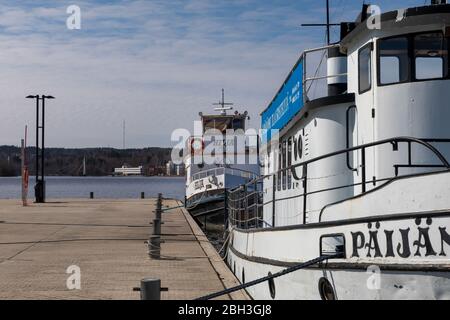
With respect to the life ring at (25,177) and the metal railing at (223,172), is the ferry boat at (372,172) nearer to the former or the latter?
the metal railing at (223,172)

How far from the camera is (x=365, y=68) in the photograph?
884cm

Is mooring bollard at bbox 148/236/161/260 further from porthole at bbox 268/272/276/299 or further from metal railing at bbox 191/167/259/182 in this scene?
metal railing at bbox 191/167/259/182

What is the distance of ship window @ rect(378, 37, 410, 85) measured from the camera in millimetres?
8250

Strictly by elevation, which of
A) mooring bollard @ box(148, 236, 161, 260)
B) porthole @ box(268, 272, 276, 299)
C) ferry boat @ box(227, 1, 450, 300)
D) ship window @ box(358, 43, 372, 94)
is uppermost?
Answer: ship window @ box(358, 43, 372, 94)

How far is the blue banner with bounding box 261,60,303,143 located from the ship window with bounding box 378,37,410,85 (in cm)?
248

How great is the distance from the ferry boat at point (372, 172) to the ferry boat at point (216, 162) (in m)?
18.2

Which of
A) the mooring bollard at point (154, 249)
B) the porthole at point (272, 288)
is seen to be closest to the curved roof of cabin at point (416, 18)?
the porthole at point (272, 288)

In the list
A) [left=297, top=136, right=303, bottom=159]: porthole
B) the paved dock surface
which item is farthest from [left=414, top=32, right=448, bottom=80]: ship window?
the paved dock surface

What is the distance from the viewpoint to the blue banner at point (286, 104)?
36.5 feet

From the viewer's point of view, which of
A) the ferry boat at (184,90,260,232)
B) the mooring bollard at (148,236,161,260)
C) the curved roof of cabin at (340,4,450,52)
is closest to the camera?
the curved roof of cabin at (340,4,450,52)

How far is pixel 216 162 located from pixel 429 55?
1074 inches

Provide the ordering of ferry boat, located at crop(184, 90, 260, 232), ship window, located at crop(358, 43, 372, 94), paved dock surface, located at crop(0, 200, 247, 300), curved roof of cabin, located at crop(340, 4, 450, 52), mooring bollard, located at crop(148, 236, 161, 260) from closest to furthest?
curved roof of cabin, located at crop(340, 4, 450, 52), ship window, located at crop(358, 43, 372, 94), paved dock surface, located at crop(0, 200, 247, 300), mooring bollard, located at crop(148, 236, 161, 260), ferry boat, located at crop(184, 90, 260, 232)

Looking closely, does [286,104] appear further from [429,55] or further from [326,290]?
[326,290]
